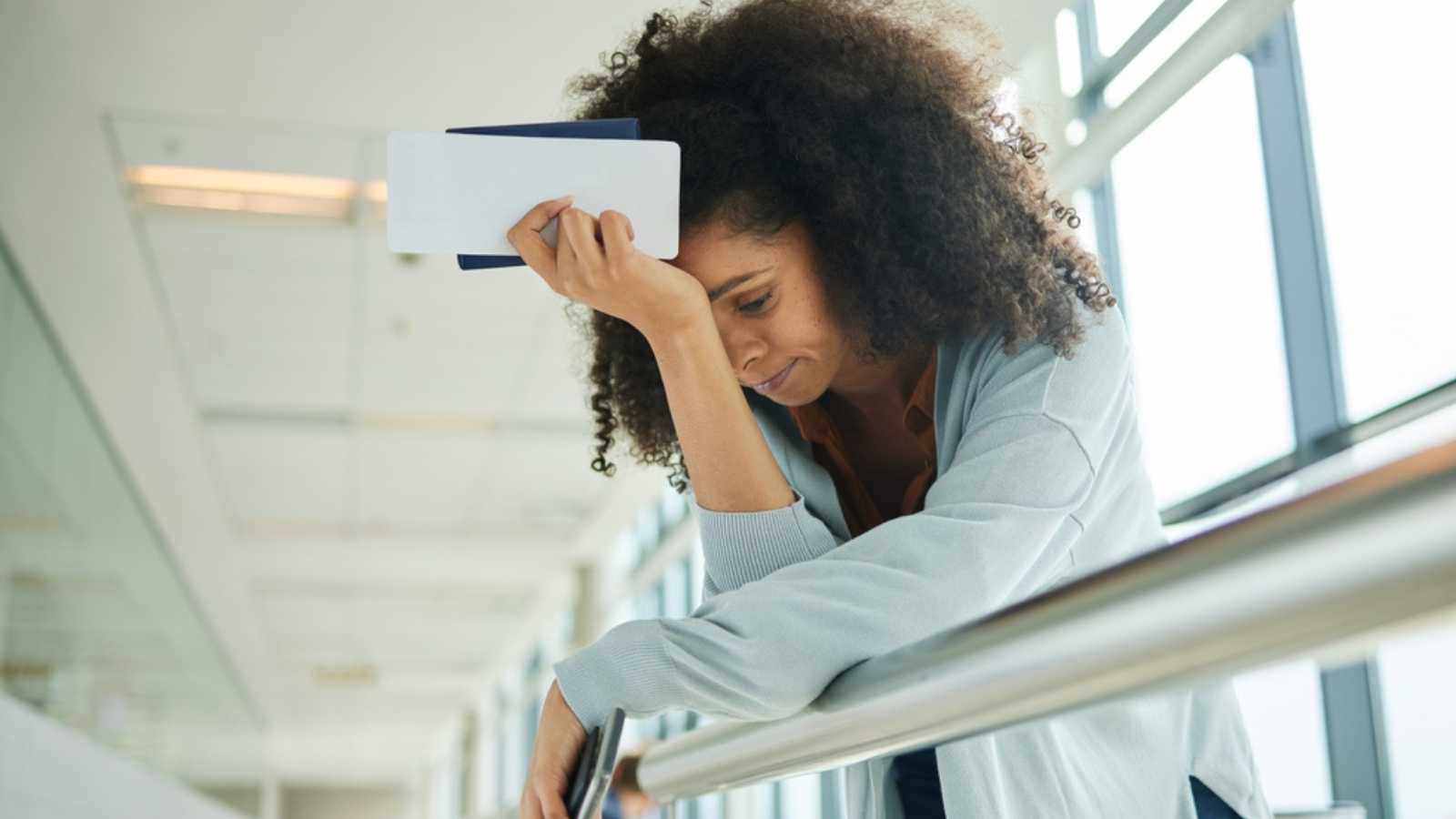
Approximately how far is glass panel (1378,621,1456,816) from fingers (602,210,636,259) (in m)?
2.35

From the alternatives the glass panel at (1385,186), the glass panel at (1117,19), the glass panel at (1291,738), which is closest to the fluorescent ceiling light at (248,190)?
the glass panel at (1117,19)

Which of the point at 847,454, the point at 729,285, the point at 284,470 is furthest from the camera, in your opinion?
the point at 284,470

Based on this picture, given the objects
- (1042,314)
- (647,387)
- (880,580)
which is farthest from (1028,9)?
(880,580)

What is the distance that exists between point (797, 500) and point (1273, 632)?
2.54 ft

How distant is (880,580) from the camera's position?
89 centimetres

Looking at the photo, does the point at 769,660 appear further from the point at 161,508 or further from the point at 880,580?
the point at 161,508

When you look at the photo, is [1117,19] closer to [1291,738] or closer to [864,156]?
[1291,738]

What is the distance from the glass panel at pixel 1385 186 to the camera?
310cm

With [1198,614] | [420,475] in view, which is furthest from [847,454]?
[420,475]

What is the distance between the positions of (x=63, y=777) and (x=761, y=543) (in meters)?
5.03

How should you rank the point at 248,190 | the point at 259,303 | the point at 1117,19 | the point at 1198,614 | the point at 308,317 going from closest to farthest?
the point at 1198,614, the point at 1117,19, the point at 248,190, the point at 259,303, the point at 308,317

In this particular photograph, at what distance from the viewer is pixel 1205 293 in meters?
4.00

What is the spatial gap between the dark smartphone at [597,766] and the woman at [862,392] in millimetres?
22

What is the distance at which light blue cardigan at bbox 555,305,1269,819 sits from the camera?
856 millimetres
